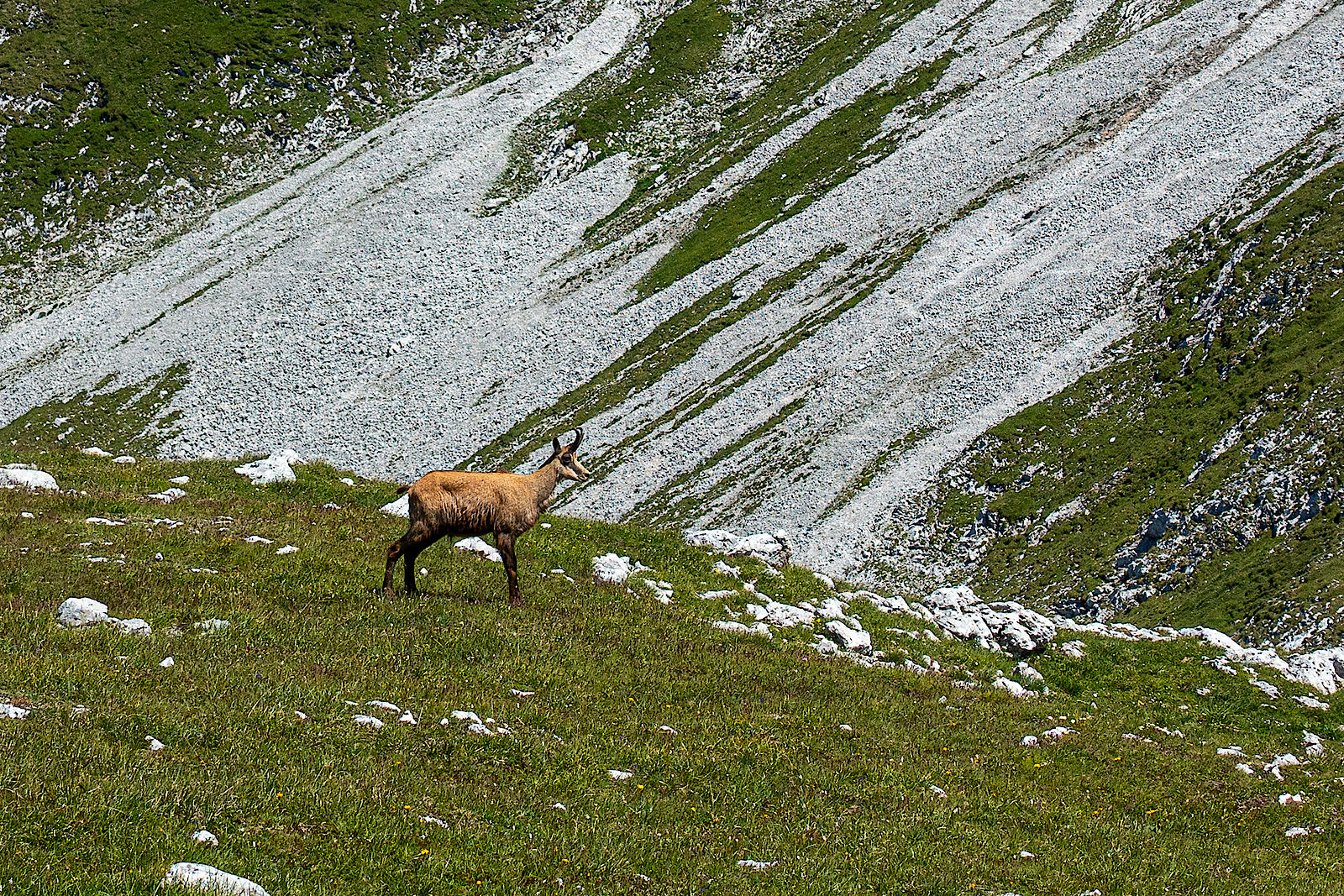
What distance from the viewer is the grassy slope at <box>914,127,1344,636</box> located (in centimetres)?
4700

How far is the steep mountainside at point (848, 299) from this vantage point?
57.4 metres

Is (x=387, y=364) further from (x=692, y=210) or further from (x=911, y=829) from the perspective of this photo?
(x=911, y=829)

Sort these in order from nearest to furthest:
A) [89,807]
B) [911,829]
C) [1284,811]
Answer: [89,807]
[911,829]
[1284,811]

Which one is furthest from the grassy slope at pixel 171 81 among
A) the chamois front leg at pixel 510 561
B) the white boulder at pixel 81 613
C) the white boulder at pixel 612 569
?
the white boulder at pixel 81 613

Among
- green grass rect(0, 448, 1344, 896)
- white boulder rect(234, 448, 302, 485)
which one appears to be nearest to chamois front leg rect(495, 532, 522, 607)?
green grass rect(0, 448, 1344, 896)

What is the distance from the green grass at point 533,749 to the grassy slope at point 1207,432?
1037 inches

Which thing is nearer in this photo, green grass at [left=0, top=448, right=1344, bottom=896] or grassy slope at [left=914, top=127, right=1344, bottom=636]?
green grass at [left=0, top=448, right=1344, bottom=896]

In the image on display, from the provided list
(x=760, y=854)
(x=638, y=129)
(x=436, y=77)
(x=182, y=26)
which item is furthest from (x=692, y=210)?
(x=760, y=854)

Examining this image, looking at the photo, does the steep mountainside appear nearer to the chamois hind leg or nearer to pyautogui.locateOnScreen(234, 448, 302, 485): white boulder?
the chamois hind leg

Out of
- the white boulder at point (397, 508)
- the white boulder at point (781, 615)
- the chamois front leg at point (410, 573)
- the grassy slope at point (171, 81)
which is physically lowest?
the white boulder at point (781, 615)

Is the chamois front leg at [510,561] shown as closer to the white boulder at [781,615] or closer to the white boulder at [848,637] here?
the white boulder at [781,615]

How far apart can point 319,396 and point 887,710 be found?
73532 millimetres

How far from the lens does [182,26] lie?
12212 cm

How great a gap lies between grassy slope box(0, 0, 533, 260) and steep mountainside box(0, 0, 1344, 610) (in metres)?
10.2
